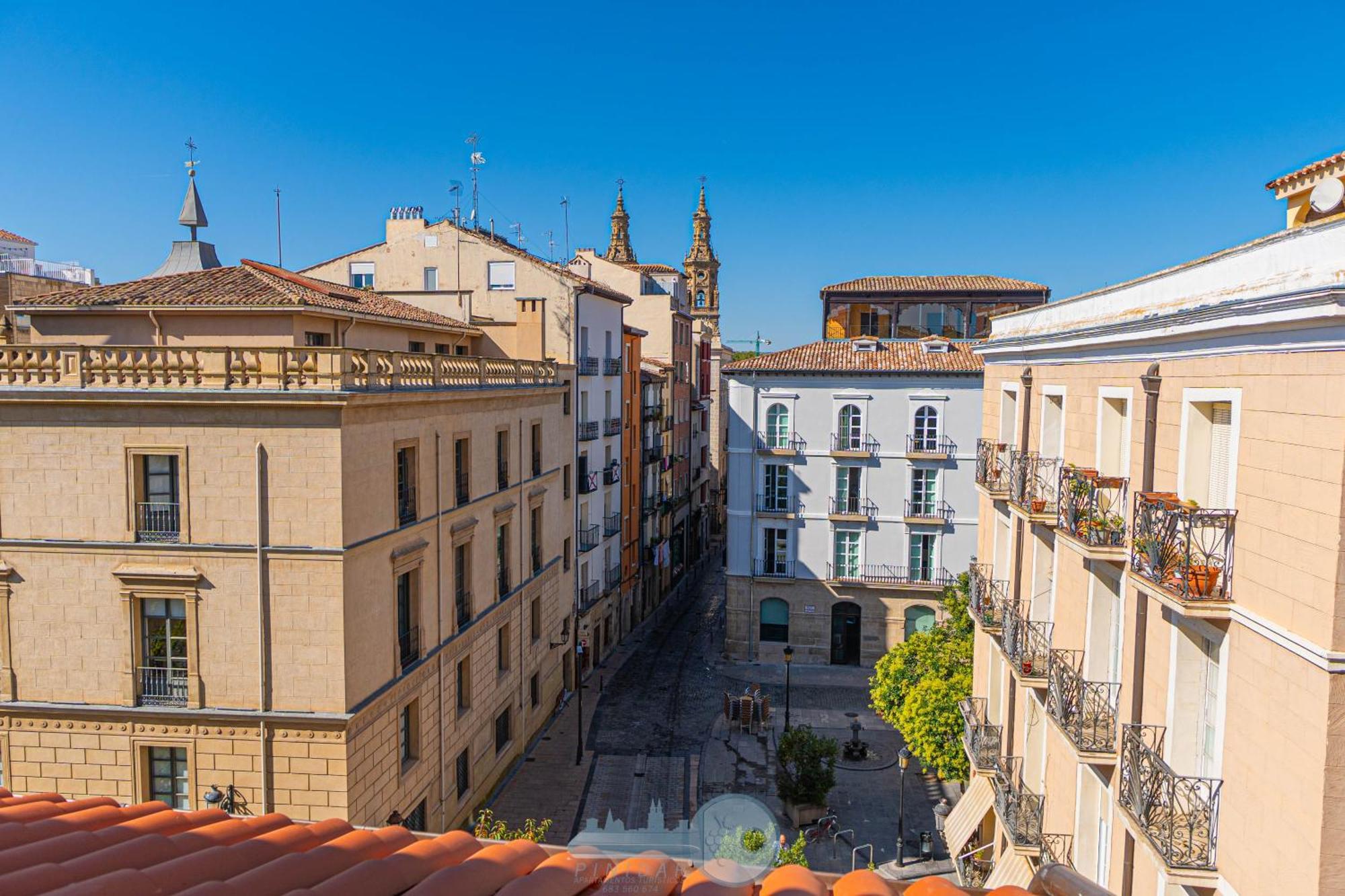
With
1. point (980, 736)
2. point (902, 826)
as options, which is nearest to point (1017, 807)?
point (980, 736)

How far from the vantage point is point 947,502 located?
38438mm

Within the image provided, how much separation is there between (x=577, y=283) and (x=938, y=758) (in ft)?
73.5

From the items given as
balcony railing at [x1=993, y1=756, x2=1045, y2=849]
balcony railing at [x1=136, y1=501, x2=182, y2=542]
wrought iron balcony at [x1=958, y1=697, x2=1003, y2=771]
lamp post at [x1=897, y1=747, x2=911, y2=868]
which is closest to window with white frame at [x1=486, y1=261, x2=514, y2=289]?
balcony railing at [x1=136, y1=501, x2=182, y2=542]

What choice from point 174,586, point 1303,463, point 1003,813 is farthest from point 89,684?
point 1303,463

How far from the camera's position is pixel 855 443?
39.2 m

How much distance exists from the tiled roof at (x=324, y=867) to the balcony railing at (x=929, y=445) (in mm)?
32536

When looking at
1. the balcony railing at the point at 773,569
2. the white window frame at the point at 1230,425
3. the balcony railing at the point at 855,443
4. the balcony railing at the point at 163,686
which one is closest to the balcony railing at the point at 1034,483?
the white window frame at the point at 1230,425

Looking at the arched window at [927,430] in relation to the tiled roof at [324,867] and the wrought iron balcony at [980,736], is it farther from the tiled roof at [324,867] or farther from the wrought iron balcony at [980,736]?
the tiled roof at [324,867]

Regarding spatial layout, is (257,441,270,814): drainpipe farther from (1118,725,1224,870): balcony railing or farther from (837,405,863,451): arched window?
(837,405,863,451): arched window

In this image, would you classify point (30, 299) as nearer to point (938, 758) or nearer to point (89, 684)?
point (89, 684)

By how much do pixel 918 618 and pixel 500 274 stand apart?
23.1m

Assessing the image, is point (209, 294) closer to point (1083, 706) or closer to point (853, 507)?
point (1083, 706)

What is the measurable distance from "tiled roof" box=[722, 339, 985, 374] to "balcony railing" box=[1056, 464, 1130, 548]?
24879 mm

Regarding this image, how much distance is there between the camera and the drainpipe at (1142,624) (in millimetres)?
11383
